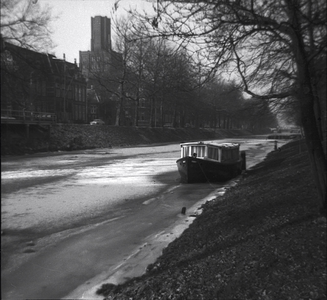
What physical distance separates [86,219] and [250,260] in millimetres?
5942

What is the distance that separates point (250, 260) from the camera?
437 centimetres

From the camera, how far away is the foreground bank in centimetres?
374

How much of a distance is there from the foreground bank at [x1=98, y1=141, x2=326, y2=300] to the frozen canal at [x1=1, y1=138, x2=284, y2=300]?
820 millimetres

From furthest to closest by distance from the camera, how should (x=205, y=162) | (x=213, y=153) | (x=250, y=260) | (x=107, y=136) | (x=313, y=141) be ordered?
1. (x=107, y=136)
2. (x=213, y=153)
3. (x=205, y=162)
4. (x=313, y=141)
5. (x=250, y=260)

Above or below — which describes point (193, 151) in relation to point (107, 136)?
below

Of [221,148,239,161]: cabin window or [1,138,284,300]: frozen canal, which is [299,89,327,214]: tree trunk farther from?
[221,148,239,161]: cabin window

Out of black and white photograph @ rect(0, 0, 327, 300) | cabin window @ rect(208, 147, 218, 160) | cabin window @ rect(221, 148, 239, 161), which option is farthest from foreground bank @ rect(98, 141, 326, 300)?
cabin window @ rect(221, 148, 239, 161)

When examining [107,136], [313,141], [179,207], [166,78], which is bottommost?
[179,207]

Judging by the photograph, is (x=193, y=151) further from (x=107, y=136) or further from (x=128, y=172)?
(x=107, y=136)

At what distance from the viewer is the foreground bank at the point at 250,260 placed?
3742 millimetres

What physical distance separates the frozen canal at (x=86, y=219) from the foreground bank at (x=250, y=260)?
820mm

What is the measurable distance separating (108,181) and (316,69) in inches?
412

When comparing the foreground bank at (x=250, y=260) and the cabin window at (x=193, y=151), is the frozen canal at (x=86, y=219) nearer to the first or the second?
the cabin window at (x=193, y=151)

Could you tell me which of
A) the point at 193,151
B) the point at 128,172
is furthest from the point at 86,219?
the point at 193,151
